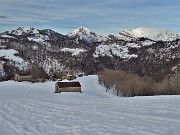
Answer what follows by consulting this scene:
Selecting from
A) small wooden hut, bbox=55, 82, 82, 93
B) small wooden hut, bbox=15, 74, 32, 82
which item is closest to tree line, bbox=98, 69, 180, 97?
small wooden hut, bbox=55, 82, 82, 93

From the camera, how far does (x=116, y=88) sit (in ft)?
286

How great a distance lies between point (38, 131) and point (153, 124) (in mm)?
4836

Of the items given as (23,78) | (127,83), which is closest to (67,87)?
(127,83)

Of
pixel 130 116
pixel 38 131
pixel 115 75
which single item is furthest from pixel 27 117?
pixel 115 75

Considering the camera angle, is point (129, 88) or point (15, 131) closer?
point (15, 131)

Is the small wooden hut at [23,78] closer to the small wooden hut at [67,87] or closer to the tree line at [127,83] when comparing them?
the tree line at [127,83]

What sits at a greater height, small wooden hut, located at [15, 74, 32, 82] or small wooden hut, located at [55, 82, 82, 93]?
small wooden hut, located at [15, 74, 32, 82]

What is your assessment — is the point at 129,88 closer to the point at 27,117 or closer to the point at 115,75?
the point at 115,75

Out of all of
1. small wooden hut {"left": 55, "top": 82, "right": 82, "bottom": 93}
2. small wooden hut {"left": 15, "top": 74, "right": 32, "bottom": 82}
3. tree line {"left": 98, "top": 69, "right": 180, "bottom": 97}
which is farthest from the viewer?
small wooden hut {"left": 15, "top": 74, "right": 32, "bottom": 82}

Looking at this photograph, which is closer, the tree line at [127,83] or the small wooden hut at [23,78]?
the tree line at [127,83]

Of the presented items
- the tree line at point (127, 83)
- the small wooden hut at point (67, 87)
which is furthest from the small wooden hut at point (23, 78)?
the small wooden hut at point (67, 87)

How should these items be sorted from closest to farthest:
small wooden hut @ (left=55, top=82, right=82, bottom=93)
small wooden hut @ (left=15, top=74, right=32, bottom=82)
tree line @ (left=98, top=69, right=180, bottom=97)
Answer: tree line @ (left=98, top=69, right=180, bottom=97) → small wooden hut @ (left=55, top=82, right=82, bottom=93) → small wooden hut @ (left=15, top=74, right=32, bottom=82)

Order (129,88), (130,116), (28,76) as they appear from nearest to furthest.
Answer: (130,116), (129,88), (28,76)

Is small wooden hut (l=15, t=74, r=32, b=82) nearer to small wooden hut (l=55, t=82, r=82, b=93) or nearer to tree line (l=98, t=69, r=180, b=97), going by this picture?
tree line (l=98, t=69, r=180, b=97)
